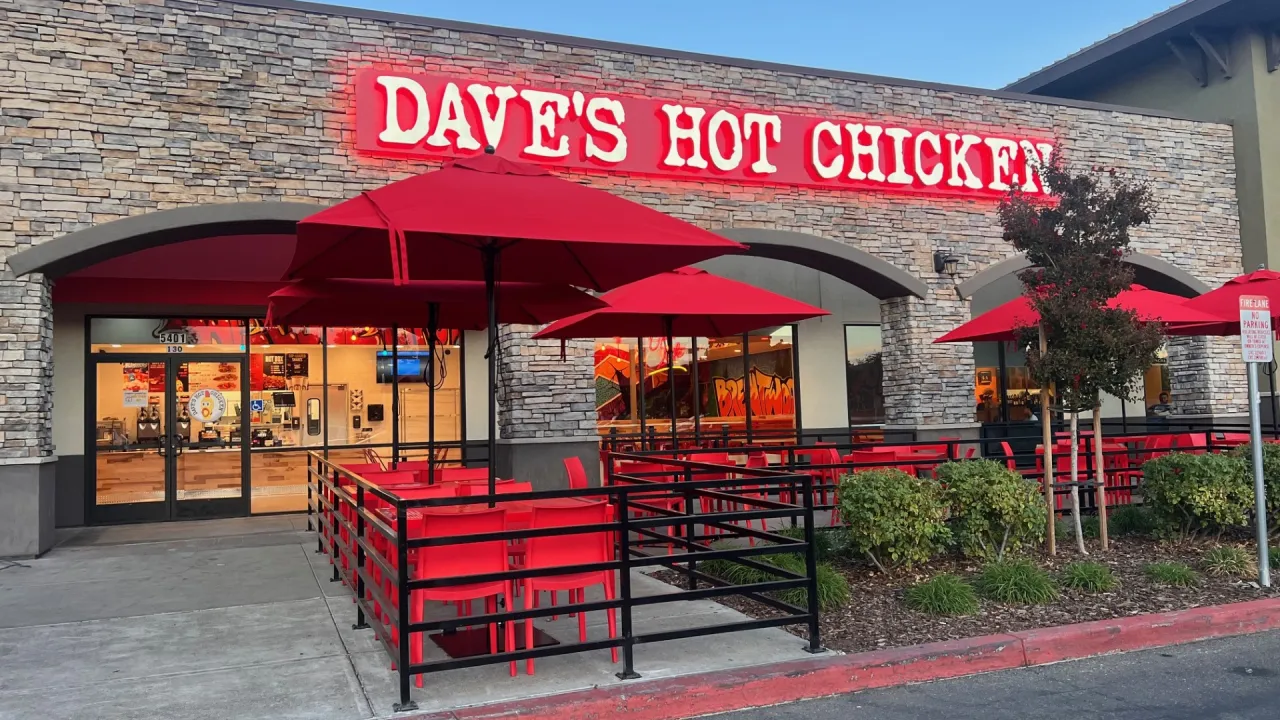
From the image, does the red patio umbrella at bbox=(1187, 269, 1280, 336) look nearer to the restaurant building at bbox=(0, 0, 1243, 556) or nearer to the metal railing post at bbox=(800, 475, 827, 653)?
the restaurant building at bbox=(0, 0, 1243, 556)

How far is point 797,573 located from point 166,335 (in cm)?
1041

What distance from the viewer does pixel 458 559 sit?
17.3 feet

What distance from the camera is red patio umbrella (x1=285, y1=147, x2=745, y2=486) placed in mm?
5199

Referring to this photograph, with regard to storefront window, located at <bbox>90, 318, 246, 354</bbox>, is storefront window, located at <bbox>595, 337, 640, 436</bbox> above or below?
below

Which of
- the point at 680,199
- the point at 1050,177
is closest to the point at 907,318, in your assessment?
the point at 680,199

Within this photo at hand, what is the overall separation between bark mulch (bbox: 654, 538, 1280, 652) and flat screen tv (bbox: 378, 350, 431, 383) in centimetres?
731

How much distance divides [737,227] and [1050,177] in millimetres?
5210

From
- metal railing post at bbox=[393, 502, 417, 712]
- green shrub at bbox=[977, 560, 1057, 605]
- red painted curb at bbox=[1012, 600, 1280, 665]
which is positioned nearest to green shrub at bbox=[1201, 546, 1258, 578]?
red painted curb at bbox=[1012, 600, 1280, 665]

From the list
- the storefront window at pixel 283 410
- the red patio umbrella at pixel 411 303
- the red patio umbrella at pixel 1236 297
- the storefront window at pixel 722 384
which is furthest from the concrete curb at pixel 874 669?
the storefront window at pixel 722 384

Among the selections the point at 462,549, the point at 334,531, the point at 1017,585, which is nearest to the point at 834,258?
the point at 1017,585

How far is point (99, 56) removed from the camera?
1047 cm

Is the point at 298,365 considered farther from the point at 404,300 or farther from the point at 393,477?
the point at 404,300

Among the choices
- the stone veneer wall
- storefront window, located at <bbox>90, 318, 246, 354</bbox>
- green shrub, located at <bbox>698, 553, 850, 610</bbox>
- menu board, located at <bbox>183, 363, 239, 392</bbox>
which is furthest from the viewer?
menu board, located at <bbox>183, 363, 239, 392</bbox>

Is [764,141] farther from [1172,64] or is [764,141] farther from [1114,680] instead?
[1172,64]
